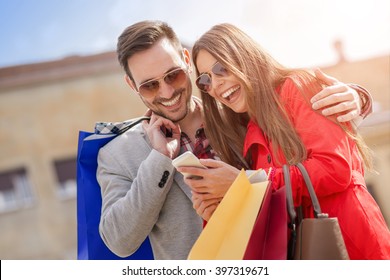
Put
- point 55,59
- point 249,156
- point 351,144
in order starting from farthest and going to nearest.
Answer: point 55,59, point 249,156, point 351,144

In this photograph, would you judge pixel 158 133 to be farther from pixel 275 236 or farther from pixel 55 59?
pixel 55 59

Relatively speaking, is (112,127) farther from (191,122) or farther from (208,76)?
(208,76)

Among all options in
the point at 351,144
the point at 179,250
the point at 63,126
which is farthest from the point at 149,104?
the point at 63,126

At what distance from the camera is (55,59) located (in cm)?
1090

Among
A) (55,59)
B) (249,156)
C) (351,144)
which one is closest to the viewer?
(351,144)

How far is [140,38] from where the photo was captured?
1.91 meters

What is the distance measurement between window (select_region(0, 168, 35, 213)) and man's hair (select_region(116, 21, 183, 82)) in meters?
9.51

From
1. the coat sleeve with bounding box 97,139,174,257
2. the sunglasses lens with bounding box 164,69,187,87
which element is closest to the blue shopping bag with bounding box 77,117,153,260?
the coat sleeve with bounding box 97,139,174,257

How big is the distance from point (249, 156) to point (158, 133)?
265mm

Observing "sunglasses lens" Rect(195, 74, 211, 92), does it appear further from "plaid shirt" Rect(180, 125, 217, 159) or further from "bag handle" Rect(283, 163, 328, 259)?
"bag handle" Rect(283, 163, 328, 259)

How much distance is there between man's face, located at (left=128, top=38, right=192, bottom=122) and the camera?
6.06ft

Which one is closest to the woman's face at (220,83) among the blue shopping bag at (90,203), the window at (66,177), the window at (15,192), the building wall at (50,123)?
the blue shopping bag at (90,203)

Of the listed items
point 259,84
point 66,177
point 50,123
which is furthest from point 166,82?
point 66,177

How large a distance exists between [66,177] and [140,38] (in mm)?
9529
